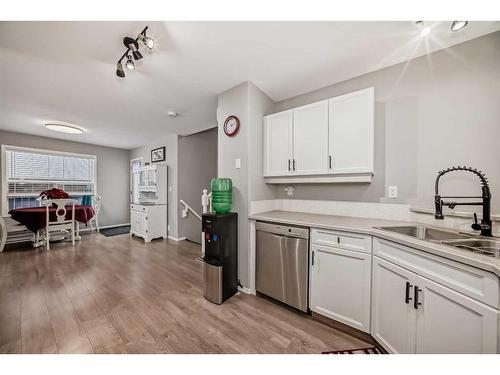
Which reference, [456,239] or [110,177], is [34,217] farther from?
[456,239]

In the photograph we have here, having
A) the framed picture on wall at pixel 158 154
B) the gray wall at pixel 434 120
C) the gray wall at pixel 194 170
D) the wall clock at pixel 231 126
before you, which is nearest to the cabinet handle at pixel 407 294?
the gray wall at pixel 434 120

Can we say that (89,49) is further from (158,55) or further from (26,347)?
(26,347)

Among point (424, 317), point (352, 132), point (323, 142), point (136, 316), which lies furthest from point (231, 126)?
point (424, 317)

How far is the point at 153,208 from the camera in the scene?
4.17 meters

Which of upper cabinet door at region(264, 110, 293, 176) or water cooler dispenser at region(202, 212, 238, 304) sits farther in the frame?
upper cabinet door at region(264, 110, 293, 176)

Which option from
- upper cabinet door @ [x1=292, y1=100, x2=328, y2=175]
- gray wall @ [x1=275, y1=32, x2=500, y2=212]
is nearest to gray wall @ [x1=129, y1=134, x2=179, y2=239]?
upper cabinet door @ [x1=292, y1=100, x2=328, y2=175]

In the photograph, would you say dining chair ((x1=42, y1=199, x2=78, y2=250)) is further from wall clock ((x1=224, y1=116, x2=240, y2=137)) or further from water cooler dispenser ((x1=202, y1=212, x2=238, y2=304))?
wall clock ((x1=224, y1=116, x2=240, y2=137))

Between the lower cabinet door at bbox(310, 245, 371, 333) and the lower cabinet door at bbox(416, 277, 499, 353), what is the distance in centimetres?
34

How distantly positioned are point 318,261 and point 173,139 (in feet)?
13.0

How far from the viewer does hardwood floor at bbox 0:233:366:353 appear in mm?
1388

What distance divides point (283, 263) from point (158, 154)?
14.1ft

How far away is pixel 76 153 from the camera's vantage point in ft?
16.1

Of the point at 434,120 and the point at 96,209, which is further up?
the point at 434,120

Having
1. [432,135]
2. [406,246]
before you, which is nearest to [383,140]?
[432,135]
